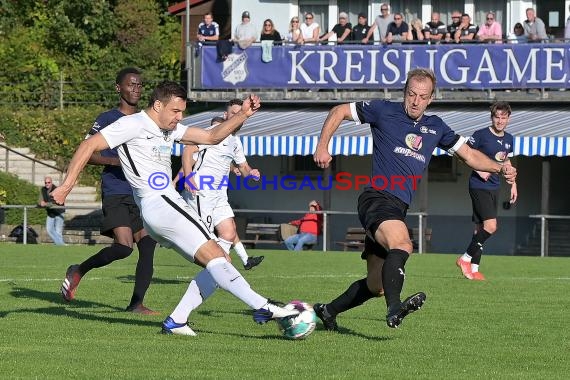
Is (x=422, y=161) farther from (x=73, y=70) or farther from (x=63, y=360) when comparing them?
(x=73, y=70)

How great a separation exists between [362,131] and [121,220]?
60.5 feet

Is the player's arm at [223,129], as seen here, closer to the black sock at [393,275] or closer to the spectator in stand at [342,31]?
the black sock at [393,275]

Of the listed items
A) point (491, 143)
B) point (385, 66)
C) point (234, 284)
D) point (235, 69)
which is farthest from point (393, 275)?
point (235, 69)

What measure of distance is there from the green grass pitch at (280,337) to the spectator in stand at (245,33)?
16.1 meters

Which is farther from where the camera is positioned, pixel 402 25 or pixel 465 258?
pixel 402 25

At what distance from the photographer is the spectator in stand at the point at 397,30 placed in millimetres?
32219

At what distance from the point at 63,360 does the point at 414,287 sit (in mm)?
8109

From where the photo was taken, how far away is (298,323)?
978 centimetres

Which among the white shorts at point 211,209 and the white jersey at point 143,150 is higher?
the white jersey at point 143,150

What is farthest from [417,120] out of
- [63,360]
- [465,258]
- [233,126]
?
[465,258]

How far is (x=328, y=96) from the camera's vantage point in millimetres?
33000

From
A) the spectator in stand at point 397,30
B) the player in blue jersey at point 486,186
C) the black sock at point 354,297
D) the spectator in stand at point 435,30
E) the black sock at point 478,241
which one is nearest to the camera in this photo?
the black sock at point 354,297

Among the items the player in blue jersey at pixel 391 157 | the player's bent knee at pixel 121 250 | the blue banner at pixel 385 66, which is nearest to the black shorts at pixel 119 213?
the player's bent knee at pixel 121 250

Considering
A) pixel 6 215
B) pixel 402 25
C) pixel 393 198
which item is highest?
pixel 402 25
